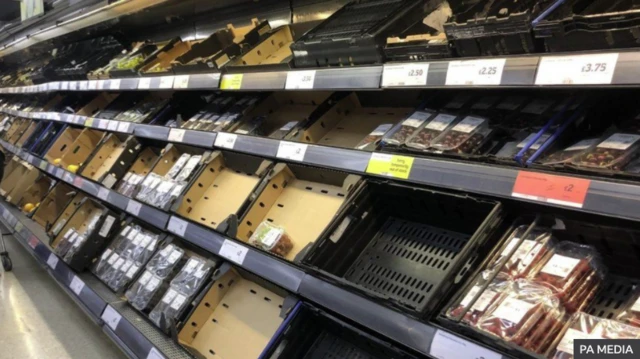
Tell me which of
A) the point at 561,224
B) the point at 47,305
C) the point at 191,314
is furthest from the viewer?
the point at 47,305

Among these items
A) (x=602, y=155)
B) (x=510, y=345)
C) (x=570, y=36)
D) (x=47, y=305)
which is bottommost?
(x=47, y=305)

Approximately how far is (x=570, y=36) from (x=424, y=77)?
34cm

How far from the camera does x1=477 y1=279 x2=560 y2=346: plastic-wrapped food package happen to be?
966 millimetres

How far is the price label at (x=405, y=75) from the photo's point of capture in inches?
48.4

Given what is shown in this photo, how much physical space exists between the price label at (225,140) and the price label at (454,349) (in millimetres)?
1173

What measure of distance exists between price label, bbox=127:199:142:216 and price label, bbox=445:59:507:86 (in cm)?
170

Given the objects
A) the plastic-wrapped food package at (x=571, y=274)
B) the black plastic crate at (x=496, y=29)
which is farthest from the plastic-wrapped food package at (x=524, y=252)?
the black plastic crate at (x=496, y=29)

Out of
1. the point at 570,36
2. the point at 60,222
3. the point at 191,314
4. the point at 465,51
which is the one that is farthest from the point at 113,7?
the point at 570,36

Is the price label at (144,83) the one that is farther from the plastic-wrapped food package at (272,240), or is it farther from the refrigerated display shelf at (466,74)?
the plastic-wrapped food package at (272,240)

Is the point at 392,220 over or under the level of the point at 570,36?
under

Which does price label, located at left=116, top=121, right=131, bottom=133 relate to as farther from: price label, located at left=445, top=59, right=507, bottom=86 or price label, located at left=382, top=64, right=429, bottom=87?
price label, located at left=445, top=59, right=507, bottom=86

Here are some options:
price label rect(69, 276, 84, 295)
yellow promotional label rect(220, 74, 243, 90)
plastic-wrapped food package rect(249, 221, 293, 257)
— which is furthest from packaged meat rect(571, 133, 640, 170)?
price label rect(69, 276, 84, 295)

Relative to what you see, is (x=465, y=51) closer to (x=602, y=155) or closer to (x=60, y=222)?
(x=602, y=155)

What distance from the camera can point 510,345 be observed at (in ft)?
2.97
